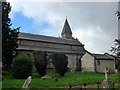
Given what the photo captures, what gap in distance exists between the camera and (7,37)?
2488 centimetres

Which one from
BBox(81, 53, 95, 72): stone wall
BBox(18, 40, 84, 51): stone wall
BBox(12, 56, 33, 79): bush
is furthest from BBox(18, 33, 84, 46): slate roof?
BBox(12, 56, 33, 79): bush

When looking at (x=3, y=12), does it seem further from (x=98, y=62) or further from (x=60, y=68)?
(x=98, y=62)

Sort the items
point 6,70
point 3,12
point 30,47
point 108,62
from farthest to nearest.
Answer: point 108,62 → point 30,47 → point 6,70 → point 3,12

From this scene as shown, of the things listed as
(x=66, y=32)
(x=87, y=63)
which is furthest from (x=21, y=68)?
(x=66, y=32)

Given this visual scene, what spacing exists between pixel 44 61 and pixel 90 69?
19013mm

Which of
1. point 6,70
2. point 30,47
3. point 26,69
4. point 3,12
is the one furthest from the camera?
point 30,47

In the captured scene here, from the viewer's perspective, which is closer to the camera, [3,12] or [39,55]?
[39,55]

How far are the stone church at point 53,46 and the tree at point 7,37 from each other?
9.69 m

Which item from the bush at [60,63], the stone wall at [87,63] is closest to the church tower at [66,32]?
the stone wall at [87,63]

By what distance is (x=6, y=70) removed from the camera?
94.1ft

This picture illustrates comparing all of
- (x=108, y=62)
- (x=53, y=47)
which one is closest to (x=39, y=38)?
(x=53, y=47)

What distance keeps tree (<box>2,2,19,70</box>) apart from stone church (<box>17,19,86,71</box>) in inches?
382

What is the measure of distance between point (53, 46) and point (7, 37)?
19274mm

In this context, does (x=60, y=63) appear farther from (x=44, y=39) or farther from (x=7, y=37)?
(x=44, y=39)
